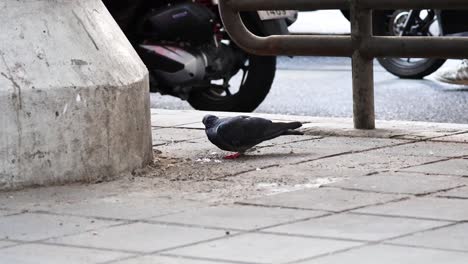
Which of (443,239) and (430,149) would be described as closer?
(443,239)

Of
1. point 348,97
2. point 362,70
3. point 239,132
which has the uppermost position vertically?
point 362,70

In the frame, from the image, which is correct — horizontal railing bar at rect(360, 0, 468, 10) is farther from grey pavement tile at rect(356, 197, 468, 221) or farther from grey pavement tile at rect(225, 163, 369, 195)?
grey pavement tile at rect(356, 197, 468, 221)

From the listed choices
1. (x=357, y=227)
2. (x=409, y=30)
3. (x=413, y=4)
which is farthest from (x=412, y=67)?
(x=357, y=227)

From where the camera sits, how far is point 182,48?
945 centimetres

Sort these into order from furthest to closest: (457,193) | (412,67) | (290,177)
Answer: (412,67) → (290,177) → (457,193)

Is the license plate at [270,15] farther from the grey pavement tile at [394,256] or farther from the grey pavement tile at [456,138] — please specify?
the grey pavement tile at [394,256]

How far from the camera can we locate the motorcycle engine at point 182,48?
30.7 feet

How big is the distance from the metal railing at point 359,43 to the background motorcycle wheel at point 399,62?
168 inches

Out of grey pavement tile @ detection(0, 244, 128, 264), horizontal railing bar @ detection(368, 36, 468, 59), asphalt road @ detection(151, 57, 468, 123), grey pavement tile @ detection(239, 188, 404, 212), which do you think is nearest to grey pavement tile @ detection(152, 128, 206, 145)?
horizontal railing bar @ detection(368, 36, 468, 59)

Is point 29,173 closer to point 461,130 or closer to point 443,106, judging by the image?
point 461,130

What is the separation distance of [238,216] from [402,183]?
90cm

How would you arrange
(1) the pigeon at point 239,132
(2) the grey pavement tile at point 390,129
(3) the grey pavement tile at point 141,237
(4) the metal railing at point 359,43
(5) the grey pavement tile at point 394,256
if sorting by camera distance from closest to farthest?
(5) the grey pavement tile at point 394,256 → (3) the grey pavement tile at point 141,237 → (1) the pigeon at point 239,132 → (4) the metal railing at point 359,43 → (2) the grey pavement tile at point 390,129

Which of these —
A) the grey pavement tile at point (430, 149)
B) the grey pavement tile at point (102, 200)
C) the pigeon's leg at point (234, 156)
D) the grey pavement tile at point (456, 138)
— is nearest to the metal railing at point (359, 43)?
the grey pavement tile at point (456, 138)

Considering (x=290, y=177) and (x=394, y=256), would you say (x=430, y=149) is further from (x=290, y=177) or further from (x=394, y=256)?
(x=394, y=256)
